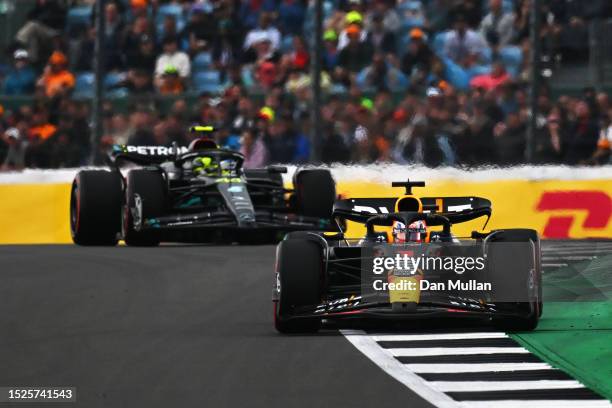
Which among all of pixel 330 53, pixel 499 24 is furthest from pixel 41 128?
pixel 499 24

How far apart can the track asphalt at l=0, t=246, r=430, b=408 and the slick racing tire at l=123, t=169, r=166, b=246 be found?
7.12ft

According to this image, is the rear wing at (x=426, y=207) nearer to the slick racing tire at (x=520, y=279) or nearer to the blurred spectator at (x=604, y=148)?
the slick racing tire at (x=520, y=279)

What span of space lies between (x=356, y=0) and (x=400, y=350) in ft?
41.9

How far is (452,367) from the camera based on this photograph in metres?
8.11

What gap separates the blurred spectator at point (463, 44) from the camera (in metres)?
19.9

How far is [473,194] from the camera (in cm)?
1805

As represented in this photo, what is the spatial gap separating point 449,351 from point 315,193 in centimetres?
911

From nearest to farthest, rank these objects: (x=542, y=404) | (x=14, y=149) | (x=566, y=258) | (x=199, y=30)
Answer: (x=542, y=404), (x=566, y=258), (x=14, y=149), (x=199, y=30)

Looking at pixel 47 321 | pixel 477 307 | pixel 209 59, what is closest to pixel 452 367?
pixel 477 307

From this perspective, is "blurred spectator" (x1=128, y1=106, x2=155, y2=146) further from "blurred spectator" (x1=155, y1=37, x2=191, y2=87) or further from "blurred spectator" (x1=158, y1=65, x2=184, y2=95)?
"blurred spectator" (x1=155, y1=37, x2=191, y2=87)

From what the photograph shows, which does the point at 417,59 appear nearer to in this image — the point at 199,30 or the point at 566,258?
the point at 199,30

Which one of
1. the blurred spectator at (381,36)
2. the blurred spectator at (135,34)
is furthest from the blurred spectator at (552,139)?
the blurred spectator at (135,34)

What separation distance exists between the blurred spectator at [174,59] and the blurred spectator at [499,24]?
3.94 meters

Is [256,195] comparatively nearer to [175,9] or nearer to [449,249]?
[175,9]
